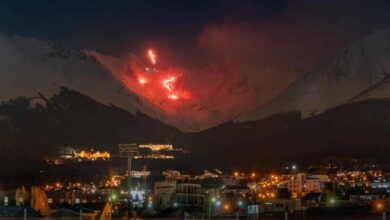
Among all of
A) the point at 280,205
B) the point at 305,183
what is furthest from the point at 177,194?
the point at 305,183

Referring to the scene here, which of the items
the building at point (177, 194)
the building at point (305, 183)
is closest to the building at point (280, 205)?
the building at point (177, 194)

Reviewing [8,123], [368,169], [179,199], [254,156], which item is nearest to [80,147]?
[8,123]

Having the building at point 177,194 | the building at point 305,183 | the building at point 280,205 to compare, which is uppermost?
the building at point 305,183

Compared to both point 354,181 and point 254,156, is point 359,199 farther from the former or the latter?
point 254,156

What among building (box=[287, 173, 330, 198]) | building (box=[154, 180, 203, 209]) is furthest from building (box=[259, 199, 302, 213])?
building (box=[287, 173, 330, 198])

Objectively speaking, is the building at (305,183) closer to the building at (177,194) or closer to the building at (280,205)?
the building at (177,194)

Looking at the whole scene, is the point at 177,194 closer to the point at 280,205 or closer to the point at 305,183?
the point at 280,205

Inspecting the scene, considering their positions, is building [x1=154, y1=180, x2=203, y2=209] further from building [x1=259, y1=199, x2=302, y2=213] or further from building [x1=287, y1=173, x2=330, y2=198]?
building [x1=287, y1=173, x2=330, y2=198]

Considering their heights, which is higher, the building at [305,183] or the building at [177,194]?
the building at [305,183]
